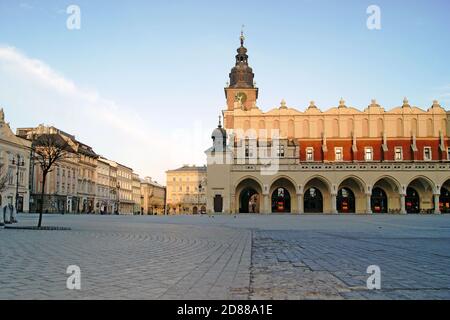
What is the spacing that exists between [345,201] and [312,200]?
4511mm

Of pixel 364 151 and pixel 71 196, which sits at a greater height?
pixel 364 151

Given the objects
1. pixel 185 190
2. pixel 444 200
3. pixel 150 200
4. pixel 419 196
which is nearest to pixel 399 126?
pixel 419 196

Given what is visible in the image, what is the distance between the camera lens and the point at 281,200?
5875 cm

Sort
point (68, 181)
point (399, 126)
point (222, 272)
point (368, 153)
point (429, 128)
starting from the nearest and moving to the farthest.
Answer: point (222, 272) → point (368, 153) → point (429, 128) → point (399, 126) → point (68, 181)

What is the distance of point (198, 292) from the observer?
18.1 ft

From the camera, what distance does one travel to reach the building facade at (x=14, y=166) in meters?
54.5

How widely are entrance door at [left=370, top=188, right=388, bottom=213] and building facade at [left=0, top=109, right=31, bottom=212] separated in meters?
45.2

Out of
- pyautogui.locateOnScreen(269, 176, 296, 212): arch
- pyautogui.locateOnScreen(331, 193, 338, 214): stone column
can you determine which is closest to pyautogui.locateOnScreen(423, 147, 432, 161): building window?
pyautogui.locateOnScreen(331, 193, 338, 214): stone column

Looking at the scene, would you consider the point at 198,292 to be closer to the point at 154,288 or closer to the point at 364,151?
the point at 154,288

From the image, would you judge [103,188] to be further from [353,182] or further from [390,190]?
[390,190]

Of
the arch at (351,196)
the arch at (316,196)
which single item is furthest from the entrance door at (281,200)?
the arch at (351,196)

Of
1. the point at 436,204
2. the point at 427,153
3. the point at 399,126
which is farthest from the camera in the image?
the point at 399,126
